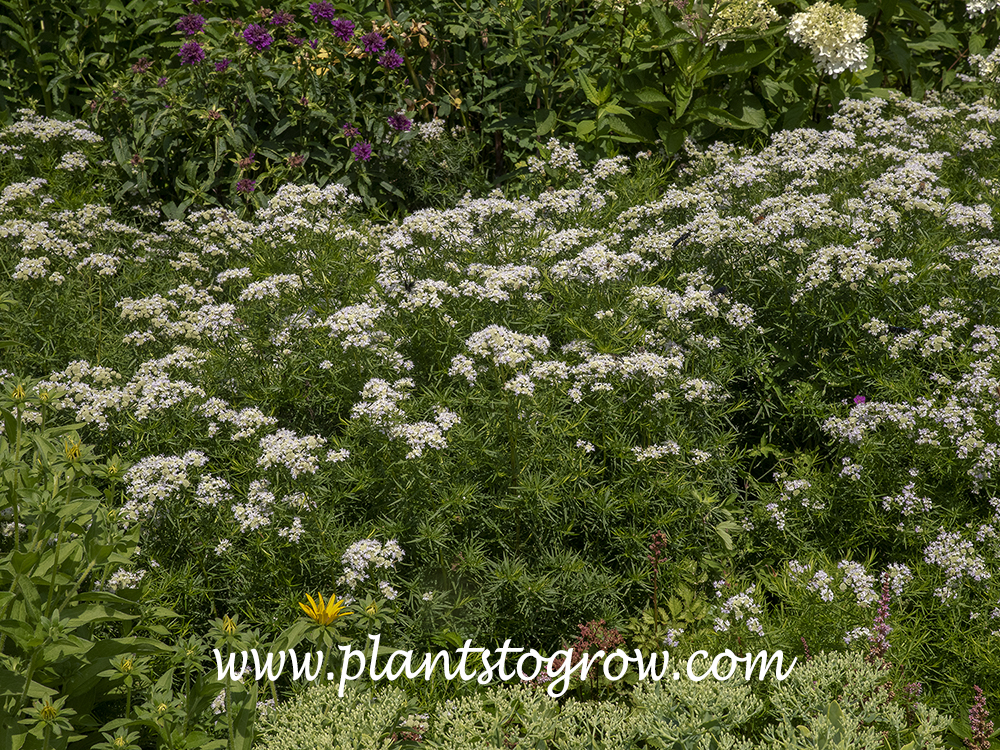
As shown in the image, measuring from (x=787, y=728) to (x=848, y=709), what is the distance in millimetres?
287

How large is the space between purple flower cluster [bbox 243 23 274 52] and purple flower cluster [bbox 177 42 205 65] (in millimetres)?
354

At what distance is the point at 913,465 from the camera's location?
4328mm

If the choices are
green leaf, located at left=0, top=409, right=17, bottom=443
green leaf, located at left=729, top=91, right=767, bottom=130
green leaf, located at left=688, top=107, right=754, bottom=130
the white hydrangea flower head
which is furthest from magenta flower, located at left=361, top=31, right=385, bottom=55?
green leaf, located at left=0, top=409, right=17, bottom=443

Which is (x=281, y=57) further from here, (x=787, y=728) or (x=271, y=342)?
(x=787, y=728)

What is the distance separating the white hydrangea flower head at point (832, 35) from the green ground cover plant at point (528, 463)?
1333mm

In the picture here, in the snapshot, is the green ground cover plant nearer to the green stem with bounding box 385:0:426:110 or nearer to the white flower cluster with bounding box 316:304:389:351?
the white flower cluster with bounding box 316:304:389:351

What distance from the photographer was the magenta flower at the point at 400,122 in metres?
6.79

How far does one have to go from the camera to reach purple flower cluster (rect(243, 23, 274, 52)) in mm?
6598

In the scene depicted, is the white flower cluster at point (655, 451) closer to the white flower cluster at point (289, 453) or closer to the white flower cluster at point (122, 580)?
the white flower cluster at point (289, 453)

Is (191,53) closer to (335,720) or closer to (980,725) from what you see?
(335,720)

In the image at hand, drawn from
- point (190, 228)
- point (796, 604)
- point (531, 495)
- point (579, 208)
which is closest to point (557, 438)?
point (531, 495)

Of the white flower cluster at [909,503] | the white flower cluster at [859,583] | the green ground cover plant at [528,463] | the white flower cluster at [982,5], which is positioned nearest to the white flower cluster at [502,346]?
the green ground cover plant at [528,463]

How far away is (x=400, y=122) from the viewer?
22.3ft

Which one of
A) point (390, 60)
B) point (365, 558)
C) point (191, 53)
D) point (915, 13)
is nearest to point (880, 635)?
point (365, 558)
